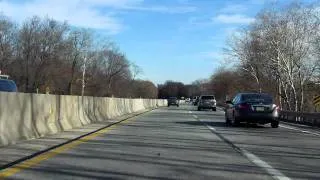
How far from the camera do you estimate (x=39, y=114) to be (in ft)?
55.3

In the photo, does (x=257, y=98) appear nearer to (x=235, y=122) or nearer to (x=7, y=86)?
(x=235, y=122)

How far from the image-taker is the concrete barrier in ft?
45.5

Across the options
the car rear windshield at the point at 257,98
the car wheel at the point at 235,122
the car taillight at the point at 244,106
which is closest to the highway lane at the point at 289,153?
the car taillight at the point at 244,106

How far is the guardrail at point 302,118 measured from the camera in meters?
28.0

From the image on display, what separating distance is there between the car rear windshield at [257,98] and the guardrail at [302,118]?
3960 mm

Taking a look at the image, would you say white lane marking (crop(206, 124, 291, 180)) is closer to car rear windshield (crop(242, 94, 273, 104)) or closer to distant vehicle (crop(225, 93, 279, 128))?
distant vehicle (crop(225, 93, 279, 128))

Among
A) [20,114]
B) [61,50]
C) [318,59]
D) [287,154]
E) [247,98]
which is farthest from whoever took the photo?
[61,50]

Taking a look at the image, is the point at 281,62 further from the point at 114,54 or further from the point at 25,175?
the point at 114,54

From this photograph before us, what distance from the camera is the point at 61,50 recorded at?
91.8m

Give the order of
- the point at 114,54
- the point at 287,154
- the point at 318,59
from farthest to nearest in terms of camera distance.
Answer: the point at 114,54 → the point at 318,59 → the point at 287,154

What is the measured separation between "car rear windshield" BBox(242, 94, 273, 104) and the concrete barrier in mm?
6887

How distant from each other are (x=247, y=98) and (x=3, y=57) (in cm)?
6362

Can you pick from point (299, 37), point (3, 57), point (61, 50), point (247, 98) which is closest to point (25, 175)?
point (247, 98)

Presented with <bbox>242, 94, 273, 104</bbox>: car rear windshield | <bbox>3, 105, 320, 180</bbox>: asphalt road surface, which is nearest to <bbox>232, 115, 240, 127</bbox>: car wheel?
<bbox>242, 94, 273, 104</bbox>: car rear windshield
